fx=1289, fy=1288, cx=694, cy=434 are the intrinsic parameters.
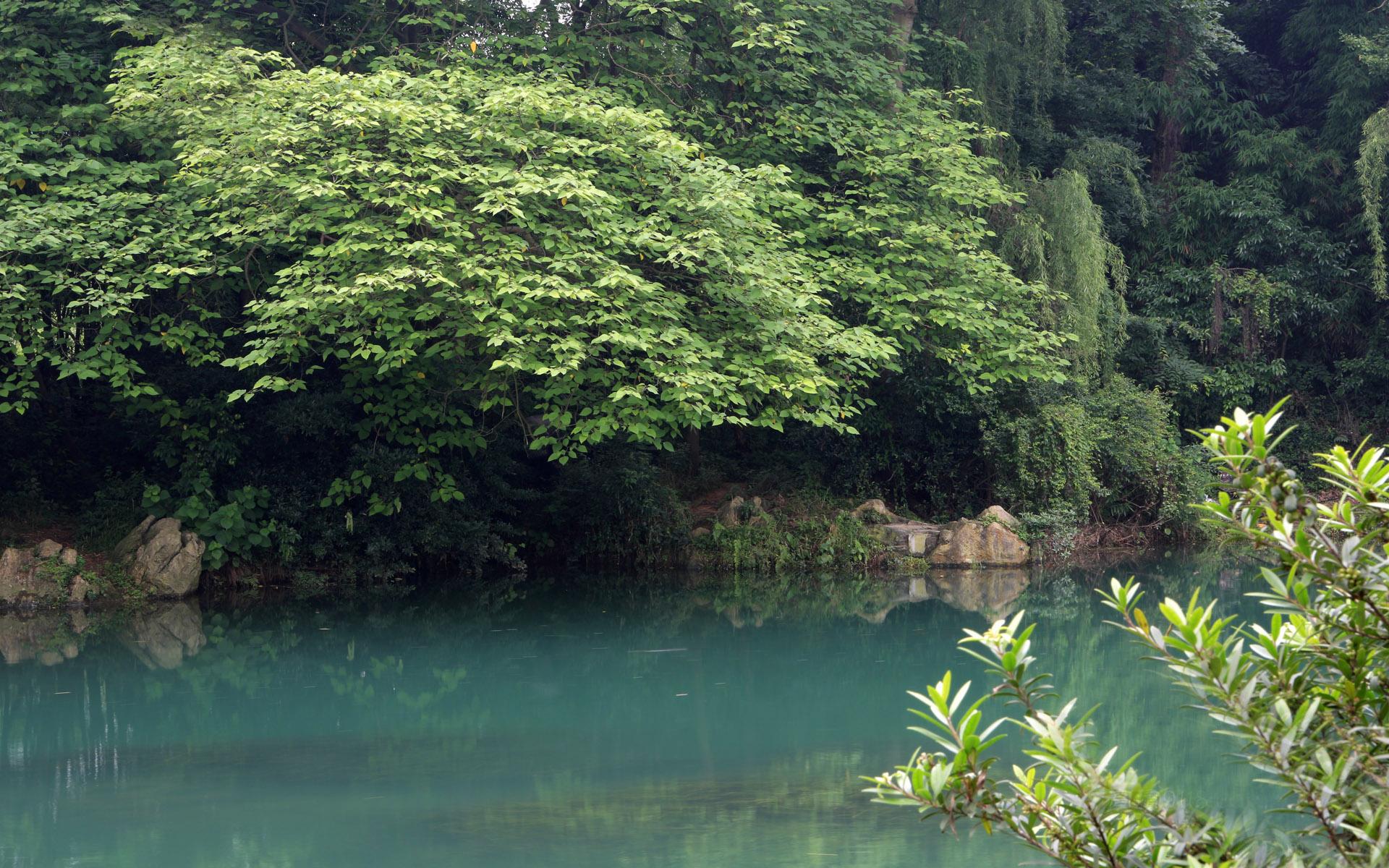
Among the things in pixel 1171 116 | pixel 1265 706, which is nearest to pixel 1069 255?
pixel 1171 116

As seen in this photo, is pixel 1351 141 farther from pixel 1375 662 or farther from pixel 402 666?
pixel 1375 662

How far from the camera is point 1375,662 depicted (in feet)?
6.73

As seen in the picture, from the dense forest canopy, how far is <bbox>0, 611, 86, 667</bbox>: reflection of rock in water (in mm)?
1586

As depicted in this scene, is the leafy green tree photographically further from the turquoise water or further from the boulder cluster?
the boulder cluster

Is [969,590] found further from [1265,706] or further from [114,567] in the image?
[1265,706]

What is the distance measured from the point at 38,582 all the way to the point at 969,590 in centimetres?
859

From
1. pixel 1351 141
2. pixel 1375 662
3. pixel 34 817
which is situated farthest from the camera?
pixel 1351 141

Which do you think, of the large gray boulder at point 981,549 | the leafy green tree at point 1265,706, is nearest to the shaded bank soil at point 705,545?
the large gray boulder at point 981,549

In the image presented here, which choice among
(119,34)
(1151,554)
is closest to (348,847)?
(119,34)

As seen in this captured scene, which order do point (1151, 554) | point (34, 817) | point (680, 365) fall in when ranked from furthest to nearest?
point (1151, 554)
point (680, 365)
point (34, 817)

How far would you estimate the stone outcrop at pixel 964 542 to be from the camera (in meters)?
13.9

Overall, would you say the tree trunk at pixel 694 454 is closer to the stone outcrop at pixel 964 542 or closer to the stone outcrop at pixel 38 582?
the stone outcrop at pixel 964 542

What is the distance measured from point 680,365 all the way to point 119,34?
667 centimetres

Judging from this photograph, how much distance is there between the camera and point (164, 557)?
12047 mm
